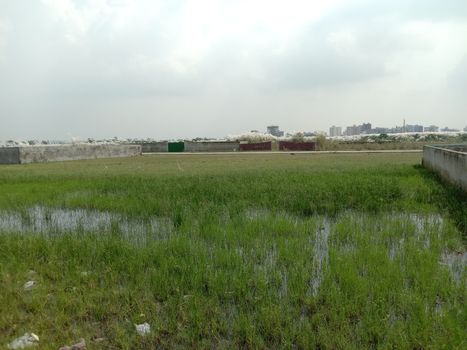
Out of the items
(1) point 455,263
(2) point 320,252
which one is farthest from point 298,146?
(1) point 455,263

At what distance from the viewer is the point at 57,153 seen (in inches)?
1222

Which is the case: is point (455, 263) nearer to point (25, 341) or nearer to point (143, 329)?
point (143, 329)

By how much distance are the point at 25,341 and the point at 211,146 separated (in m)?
53.6

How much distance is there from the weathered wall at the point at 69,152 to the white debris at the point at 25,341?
2749cm

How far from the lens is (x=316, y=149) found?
182 feet

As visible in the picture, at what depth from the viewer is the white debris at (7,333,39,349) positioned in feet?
10.5

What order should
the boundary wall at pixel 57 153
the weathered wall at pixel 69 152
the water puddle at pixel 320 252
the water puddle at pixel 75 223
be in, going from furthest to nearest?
the weathered wall at pixel 69 152 → the boundary wall at pixel 57 153 → the water puddle at pixel 75 223 → the water puddle at pixel 320 252

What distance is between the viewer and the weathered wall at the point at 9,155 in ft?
88.0

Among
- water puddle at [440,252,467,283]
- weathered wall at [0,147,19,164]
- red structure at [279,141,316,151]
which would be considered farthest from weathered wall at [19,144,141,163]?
water puddle at [440,252,467,283]

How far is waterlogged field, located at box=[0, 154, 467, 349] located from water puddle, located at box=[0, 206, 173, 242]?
4 cm

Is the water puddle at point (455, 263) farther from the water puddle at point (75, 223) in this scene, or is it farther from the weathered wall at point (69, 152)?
the weathered wall at point (69, 152)

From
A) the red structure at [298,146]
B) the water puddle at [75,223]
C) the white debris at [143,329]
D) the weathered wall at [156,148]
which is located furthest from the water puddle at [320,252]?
the weathered wall at [156,148]

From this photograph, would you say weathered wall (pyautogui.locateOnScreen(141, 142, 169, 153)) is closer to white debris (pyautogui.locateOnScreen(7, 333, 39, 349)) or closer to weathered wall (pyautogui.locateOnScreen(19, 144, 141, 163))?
weathered wall (pyautogui.locateOnScreen(19, 144, 141, 163))

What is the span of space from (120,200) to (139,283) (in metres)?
6.07
